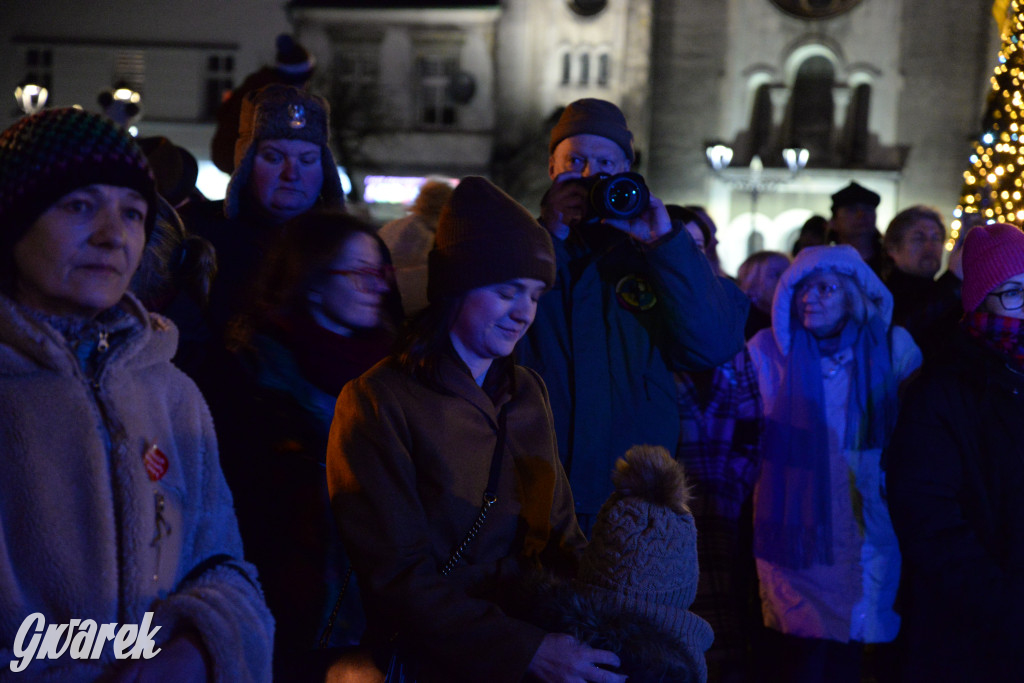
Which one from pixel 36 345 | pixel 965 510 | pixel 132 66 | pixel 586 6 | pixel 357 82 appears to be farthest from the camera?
pixel 132 66

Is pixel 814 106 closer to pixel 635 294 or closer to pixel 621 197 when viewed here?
pixel 635 294

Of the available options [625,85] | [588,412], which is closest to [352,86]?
[625,85]

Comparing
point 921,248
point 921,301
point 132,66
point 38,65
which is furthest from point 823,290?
point 38,65

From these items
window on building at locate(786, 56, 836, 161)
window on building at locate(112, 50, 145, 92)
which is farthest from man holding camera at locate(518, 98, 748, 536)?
window on building at locate(112, 50, 145, 92)

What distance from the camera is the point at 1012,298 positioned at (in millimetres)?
3553

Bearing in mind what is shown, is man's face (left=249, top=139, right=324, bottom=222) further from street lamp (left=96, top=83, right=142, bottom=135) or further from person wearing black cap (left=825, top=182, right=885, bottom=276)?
street lamp (left=96, top=83, right=142, bottom=135)

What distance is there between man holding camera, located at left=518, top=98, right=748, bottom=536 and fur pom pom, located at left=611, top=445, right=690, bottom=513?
0.95 metres

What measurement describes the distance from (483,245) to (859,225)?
4943 mm

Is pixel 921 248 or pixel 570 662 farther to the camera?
pixel 921 248

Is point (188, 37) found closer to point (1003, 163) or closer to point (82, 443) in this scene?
point (1003, 163)

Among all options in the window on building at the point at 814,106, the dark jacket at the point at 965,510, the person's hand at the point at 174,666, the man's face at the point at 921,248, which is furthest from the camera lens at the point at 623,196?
the window on building at the point at 814,106

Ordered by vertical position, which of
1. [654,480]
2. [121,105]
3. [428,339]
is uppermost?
[121,105]

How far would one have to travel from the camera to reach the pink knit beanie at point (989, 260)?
353cm

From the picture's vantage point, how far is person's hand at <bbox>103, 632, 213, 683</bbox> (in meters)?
1.69
